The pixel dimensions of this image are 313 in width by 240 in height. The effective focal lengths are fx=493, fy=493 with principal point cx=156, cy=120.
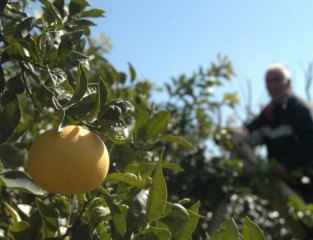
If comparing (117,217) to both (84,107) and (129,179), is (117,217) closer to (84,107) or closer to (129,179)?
(129,179)

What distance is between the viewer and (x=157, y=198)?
720 millimetres

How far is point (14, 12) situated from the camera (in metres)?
0.90

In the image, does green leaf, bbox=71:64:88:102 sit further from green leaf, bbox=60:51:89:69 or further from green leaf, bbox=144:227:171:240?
green leaf, bbox=144:227:171:240

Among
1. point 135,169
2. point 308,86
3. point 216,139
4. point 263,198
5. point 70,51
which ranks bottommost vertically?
point 308,86

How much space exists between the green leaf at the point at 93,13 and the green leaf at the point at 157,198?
430mm

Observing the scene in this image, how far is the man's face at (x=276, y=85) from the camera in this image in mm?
2906

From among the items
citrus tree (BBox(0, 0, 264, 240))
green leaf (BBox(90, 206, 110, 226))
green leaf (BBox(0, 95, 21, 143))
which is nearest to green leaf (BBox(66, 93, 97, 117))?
citrus tree (BBox(0, 0, 264, 240))

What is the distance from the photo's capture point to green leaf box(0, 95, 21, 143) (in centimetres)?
74

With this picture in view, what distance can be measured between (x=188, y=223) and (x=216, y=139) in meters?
1.91

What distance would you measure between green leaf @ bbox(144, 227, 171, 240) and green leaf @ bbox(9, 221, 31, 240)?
0.79 ft

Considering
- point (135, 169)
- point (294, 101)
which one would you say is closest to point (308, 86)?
point (294, 101)

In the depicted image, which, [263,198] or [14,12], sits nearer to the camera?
[14,12]

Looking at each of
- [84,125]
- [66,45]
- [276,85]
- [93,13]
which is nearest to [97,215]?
[84,125]

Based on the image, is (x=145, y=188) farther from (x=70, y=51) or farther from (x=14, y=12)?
(x=14, y=12)
